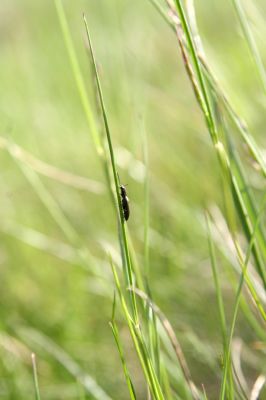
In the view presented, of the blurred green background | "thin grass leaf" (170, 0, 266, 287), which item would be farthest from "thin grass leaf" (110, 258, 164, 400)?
the blurred green background

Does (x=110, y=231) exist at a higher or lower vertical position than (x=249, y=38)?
lower

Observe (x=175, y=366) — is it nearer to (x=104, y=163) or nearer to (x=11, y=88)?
(x=104, y=163)

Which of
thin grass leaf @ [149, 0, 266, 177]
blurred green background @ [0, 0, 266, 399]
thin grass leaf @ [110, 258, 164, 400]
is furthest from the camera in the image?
blurred green background @ [0, 0, 266, 399]

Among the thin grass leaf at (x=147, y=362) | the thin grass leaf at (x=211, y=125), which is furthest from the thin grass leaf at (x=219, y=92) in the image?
the thin grass leaf at (x=147, y=362)

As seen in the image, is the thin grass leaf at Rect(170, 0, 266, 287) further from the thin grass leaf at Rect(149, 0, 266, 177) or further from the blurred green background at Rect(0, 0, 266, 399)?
the blurred green background at Rect(0, 0, 266, 399)

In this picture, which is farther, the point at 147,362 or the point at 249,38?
the point at 249,38

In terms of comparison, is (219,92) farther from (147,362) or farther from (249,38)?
(147,362)

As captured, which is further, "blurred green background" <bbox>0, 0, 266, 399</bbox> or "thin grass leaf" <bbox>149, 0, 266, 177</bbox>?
"blurred green background" <bbox>0, 0, 266, 399</bbox>

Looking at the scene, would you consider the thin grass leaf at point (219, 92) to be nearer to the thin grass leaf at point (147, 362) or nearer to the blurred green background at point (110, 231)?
the blurred green background at point (110, 231)

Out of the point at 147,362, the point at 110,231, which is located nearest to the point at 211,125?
the point at 147,362
